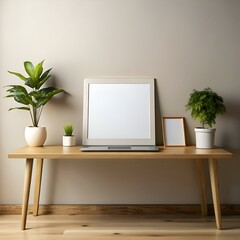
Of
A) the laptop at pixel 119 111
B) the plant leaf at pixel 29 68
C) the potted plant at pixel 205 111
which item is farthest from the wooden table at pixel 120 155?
the plant leaf at pixel 29 68

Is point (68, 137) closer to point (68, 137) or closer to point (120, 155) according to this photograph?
point (68, 137)

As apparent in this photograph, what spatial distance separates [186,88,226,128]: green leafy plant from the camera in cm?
239

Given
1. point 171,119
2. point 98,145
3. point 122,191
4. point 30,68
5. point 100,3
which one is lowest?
point 122,191

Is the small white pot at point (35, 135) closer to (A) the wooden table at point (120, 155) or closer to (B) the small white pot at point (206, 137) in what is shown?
(A) the wooden table at point (120, 155)

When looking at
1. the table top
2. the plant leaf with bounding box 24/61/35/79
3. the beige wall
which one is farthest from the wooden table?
the plant leaf with bounding box 24/61/35/79

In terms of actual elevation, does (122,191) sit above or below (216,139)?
below

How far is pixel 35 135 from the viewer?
2449mm

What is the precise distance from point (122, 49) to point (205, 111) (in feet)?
2.51

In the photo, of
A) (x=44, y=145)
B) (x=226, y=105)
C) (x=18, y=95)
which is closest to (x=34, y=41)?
(x=18, y=95)

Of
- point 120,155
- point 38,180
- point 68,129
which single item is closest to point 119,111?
point 68,129

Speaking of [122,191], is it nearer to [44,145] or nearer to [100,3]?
[44,145]

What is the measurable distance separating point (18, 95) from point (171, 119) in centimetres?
111

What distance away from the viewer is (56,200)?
2650 millimetres

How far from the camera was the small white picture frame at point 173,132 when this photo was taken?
2.57 metres
